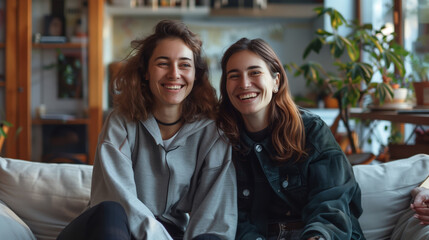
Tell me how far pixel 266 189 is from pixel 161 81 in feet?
1.67

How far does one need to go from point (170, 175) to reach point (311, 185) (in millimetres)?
462

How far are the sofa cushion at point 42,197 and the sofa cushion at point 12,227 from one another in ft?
0.19

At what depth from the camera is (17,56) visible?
15.5ft

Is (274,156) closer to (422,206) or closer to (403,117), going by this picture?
(422,206)

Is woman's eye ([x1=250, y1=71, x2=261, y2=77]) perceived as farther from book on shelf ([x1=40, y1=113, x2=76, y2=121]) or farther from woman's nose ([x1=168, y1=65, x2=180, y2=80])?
book on shelf ([x1=40, y1=113, x2=76, y2=121])

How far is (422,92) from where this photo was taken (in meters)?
2.43

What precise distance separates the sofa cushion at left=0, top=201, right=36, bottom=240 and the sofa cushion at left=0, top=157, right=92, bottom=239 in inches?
2.2

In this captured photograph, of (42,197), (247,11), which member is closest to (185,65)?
(42,197)

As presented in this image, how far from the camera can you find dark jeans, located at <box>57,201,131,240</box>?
4.19 feet

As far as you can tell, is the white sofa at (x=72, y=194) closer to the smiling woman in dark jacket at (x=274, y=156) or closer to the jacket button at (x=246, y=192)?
the smiling woman in dark jacket at (x=274, y=156)

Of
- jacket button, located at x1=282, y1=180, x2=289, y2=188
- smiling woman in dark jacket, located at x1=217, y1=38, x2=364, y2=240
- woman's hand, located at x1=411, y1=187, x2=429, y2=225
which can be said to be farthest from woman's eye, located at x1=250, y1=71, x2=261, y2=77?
woman's hand, located at x1=411, y1=187, x2=429, y2=225

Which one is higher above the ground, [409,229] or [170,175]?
[170,175]

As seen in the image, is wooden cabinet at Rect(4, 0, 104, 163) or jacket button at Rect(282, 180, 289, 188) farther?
wooden cabinet at Rect(4, 0, 104, 163)

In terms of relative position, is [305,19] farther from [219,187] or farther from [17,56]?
[219,187]
